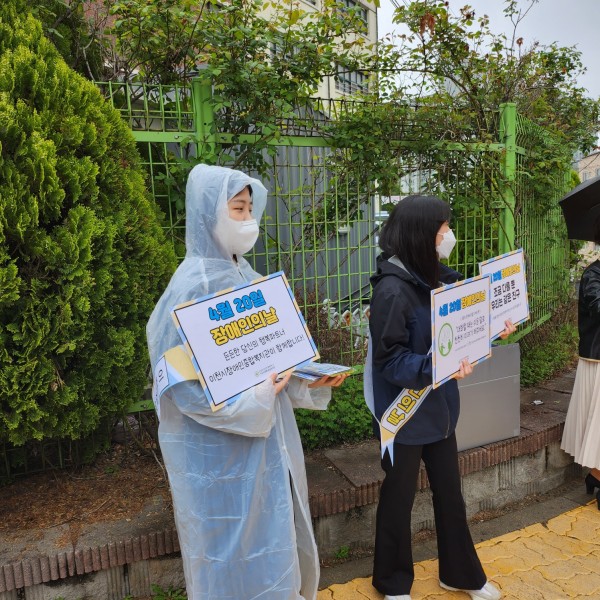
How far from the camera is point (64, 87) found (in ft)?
8.36

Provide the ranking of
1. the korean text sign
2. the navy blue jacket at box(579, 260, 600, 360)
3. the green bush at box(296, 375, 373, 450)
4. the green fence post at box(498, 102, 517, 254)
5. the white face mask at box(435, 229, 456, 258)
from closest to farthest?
1. the korean text sign
2. the white face mask at box(435, 229, 456, 258)
3. the navy blue jacket at box(579, 260, 600, 360)
4. the green bush at box(296, 375, 373, 450)
5. the green fence post at box(498, 102, 517, 254)

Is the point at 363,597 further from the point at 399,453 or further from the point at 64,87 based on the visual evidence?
the point at 64,87

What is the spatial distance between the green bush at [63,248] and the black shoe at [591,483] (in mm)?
3116

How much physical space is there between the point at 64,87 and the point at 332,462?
102 inches

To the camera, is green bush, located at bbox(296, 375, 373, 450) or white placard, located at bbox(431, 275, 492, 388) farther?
green bush, located at bbox(296, 375, 373, 450)

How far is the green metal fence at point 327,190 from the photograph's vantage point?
3213 millimetres

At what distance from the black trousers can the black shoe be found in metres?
1.54

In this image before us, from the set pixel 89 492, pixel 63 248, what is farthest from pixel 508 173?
pixel 89 492

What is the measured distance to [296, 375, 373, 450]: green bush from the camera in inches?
140

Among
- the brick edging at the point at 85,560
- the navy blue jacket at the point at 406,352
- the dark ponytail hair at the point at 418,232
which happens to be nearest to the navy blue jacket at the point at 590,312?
the navy blue jacket at the point at 406,352

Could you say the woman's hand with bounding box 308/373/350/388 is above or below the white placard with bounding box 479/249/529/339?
below

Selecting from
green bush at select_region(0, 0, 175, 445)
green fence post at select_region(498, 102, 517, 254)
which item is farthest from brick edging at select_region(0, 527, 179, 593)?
green fence post at select_region(498, 102, 517, 254)

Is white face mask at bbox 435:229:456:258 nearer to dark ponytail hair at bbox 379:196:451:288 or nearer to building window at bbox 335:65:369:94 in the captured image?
dark ponytail hair at bbox 379:196:451:288

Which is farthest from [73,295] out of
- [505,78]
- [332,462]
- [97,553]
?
[505,78]
